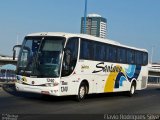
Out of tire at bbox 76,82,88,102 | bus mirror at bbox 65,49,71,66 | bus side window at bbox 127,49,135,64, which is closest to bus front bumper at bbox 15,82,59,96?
bus mirror at bbox 65,49,71,66

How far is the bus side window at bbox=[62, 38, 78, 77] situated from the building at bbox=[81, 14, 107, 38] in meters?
22.6

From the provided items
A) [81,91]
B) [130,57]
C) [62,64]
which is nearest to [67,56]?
[62,64]

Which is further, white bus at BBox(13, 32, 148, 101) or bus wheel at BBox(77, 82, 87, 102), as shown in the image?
bus wheel at BBox(77, 82, 87, 102)

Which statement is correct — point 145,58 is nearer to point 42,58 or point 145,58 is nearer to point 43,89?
point 42,58

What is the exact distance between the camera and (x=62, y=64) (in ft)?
60.8

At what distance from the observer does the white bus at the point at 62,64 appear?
1839cm

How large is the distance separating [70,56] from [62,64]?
2.08ft

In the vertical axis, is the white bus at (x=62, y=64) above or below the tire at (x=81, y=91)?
above

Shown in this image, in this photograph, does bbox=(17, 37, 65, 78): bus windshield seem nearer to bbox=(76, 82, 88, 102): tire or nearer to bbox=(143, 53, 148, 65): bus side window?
bbox=(76, 82, 88, 102): tire

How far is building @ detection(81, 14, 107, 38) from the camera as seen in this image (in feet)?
140

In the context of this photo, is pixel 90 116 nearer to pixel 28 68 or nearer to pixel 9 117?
pixel 9 117

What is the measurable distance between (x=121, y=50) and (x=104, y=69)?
3.14 metres

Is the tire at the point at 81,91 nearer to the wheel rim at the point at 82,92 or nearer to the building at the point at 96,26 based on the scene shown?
the wheel rim at the point at 82,92

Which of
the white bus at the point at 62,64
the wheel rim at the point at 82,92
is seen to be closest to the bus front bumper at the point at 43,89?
the white bus at the point at 62,64
